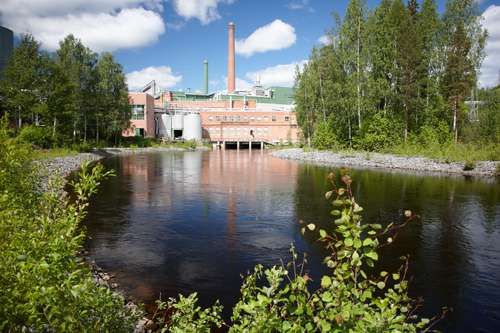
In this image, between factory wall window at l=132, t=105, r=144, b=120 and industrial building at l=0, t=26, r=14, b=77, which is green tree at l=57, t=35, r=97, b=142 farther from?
factory wall window at l=132, t=105, r=144, b=120

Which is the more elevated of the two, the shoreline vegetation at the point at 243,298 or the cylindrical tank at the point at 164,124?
the cylindrical tank at the point at 164,124

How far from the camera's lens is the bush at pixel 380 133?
3934cm

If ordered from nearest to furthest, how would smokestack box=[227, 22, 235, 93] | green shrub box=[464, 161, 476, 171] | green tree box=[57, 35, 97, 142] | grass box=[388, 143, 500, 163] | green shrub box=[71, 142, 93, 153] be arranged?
1. green shrub box=[464, 161, 476, 171]
2. grass box=[388, 143, 500, 163]
3. green shrub box=[71, 142, 93, 153]
4. green tree box=[57, 35, 97, 142]
5. smokestack box=[227, 22, 235, 93]

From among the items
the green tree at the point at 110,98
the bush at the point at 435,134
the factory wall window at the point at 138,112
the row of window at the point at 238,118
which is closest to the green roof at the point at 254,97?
the row of window at the point at 238,118

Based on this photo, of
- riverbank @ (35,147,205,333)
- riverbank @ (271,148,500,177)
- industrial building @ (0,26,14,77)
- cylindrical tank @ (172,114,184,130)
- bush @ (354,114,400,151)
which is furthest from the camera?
cylindrical tank @ (172,114,184,130)

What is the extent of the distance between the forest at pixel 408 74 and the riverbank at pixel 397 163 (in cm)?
262

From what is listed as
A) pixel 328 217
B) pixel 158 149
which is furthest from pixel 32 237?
pixel 158 149

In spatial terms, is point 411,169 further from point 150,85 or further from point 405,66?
point 150,85

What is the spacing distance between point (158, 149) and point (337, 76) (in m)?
31.7

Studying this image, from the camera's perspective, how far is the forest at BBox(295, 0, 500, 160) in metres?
37.5

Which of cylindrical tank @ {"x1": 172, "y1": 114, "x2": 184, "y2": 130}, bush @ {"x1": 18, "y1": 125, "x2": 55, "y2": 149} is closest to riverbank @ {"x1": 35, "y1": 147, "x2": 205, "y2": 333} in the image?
bush @ {"x1": 18, "y1": 125, "x2": 55, "y2": 149}

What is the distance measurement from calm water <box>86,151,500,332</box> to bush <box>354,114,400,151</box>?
17493 mm

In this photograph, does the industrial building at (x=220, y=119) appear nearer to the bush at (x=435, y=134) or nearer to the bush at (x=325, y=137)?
the bush at (x=325, y=137)

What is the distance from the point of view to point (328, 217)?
1406 cm
